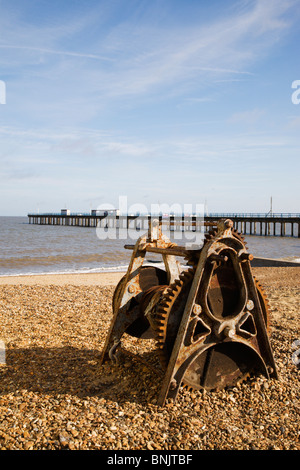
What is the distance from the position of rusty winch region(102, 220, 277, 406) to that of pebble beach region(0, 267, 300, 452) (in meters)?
0.23

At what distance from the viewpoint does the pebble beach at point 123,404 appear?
12.8 feet

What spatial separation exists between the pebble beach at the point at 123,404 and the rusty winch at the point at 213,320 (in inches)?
9.2

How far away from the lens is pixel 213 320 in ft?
15.2

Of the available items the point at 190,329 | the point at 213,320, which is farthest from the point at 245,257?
the point at 190,329

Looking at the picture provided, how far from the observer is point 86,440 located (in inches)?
151

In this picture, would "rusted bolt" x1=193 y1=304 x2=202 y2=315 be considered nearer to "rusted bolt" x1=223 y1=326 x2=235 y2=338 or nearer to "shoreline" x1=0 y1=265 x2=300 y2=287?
"rusted bolt" x1=223 y1=326 x2=235 y2=338

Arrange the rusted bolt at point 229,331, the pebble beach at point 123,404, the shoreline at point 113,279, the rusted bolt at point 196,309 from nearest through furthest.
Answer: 1. the pebble beach at point 123,404
2. the rusted bolt at point 196,309
3. the rusted bolt at point 229,331
4. the shoreline at point 113,279

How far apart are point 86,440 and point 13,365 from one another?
8.18 ft

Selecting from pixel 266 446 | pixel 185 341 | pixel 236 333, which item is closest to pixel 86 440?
pixel 185 341

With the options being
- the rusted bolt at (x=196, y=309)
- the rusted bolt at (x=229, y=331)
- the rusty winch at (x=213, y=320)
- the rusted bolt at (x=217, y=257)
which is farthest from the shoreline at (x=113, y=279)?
the rusted bolt at (x=217, y=257)

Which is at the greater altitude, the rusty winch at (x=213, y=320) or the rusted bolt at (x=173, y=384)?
the rusty winch at (x=213, y=320)

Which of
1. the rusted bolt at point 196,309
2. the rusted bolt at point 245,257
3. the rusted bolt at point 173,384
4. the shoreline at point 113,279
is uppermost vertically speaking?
the rusted bolt at point 245,257

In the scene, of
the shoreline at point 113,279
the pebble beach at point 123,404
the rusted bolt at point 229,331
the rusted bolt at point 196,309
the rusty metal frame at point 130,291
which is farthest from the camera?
the shoreline at point 113,279

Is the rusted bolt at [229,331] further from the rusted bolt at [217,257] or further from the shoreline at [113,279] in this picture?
the shoreline at [113,279]
